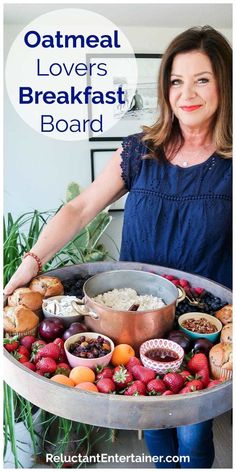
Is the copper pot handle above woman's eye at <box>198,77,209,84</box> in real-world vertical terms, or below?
below

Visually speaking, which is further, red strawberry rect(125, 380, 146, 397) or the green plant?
the green plant

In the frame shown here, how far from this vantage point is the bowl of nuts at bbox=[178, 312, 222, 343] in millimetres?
870

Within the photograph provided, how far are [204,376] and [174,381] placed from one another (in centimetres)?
6

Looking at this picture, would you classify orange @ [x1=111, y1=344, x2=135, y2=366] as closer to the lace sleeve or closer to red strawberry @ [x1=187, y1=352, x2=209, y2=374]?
red strawberry @ [x1=187, y1=352, x2=209, y2=374]

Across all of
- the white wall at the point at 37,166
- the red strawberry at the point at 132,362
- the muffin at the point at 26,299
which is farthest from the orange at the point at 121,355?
the white wall at the point at 37,166

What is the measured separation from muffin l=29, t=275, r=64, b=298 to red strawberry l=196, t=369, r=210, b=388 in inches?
15.2

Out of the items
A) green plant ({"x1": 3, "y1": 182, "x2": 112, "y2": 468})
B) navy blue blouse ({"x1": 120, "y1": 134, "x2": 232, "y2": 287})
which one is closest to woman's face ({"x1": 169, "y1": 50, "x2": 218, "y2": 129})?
navy blue blouse ({"x1": 120, "y1": 134, "x2": 232, "y2": 287})

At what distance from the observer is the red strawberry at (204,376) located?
75 centimetres

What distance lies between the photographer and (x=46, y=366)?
76cm

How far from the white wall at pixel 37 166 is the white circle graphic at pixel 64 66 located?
2.87 ft

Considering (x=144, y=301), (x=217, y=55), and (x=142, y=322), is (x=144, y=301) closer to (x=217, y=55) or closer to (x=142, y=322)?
(x=142, y=322)

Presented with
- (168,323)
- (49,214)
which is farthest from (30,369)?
(49,214)

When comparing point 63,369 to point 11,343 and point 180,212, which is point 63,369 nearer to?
point 11,343

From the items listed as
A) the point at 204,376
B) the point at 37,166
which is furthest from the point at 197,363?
the point at 37,166
